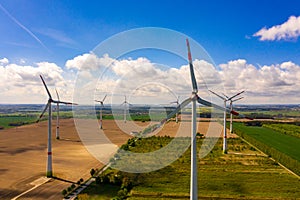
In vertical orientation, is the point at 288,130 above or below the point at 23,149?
above

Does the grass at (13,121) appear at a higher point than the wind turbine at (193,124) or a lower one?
lower

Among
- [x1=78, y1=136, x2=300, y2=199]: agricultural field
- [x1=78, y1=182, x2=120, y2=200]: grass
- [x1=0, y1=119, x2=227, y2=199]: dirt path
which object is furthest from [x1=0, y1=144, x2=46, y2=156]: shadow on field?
[x1=78, y1=182, x2=120, y2=200]: grass

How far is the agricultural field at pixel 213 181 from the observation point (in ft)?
80.5

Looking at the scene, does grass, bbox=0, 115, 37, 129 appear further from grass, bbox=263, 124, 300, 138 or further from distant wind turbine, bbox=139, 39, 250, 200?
distant wind turbine, bbox=139, 39, 250, 200

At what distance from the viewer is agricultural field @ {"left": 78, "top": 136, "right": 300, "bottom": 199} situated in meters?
24.5

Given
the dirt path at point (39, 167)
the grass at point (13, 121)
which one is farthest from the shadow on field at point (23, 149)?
the grass at point (13, 121)

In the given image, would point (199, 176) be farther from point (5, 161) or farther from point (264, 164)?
point (5, 161)

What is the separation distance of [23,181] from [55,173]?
153 inches

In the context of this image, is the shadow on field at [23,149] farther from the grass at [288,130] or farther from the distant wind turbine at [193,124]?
the grass at [288,130]

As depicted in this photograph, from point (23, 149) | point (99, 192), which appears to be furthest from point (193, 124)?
point (23, 149)

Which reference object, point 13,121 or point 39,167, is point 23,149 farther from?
point 13,121

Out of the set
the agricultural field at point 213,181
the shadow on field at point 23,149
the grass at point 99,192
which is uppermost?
the agricultural field at point 213,181

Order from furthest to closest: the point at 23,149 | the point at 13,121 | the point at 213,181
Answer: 1. the point at 13,121
2. the point at 23,149
3. the point at 213,181

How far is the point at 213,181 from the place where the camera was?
28.5 metres
